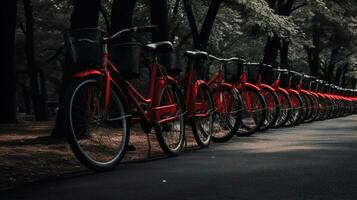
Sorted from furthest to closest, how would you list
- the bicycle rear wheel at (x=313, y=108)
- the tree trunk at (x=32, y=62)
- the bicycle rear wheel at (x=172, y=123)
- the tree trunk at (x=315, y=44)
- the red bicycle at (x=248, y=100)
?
the tree trunk at (x=315, y=44) → the tree trunk at (x=32, y=62) → the bicycle rear wheel at (x=313, y=108) → the red bicycle at (x=248, y=100) → the bicycle rear wheel at (x=172, y=123)

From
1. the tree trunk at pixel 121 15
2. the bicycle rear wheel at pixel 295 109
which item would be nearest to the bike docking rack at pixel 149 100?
the tree trunk at pixel 121 15

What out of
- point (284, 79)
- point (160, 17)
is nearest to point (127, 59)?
point (160, 17)

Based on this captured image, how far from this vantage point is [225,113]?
894 centimetres

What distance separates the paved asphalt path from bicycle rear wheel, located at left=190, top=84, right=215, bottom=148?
0.97 metres

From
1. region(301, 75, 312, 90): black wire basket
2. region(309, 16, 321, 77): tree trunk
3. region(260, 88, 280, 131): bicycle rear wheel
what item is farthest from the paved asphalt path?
region(309, 16, 321, 77): tree trunk

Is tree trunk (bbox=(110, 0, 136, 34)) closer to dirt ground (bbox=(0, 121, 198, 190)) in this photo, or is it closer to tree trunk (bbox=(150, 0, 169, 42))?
tree trunk (bbox=(150, 0, 169, 42))

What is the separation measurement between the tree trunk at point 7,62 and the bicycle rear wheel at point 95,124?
7388mm

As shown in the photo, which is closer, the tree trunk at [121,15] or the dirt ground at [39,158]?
the dirt ground at [39,158]

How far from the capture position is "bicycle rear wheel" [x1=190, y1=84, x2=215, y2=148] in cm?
798

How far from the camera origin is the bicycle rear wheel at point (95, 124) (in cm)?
529

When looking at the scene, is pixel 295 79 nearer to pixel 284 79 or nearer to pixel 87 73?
pixel 284 79

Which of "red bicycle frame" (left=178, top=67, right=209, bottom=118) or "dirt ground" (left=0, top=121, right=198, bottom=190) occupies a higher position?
"red bicycle frame" (left=178, top=67, right=209, bottom=118)

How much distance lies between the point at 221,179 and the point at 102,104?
141 cm

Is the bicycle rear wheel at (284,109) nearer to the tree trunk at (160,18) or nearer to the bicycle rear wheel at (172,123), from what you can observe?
the tree trunk at (160,18)
